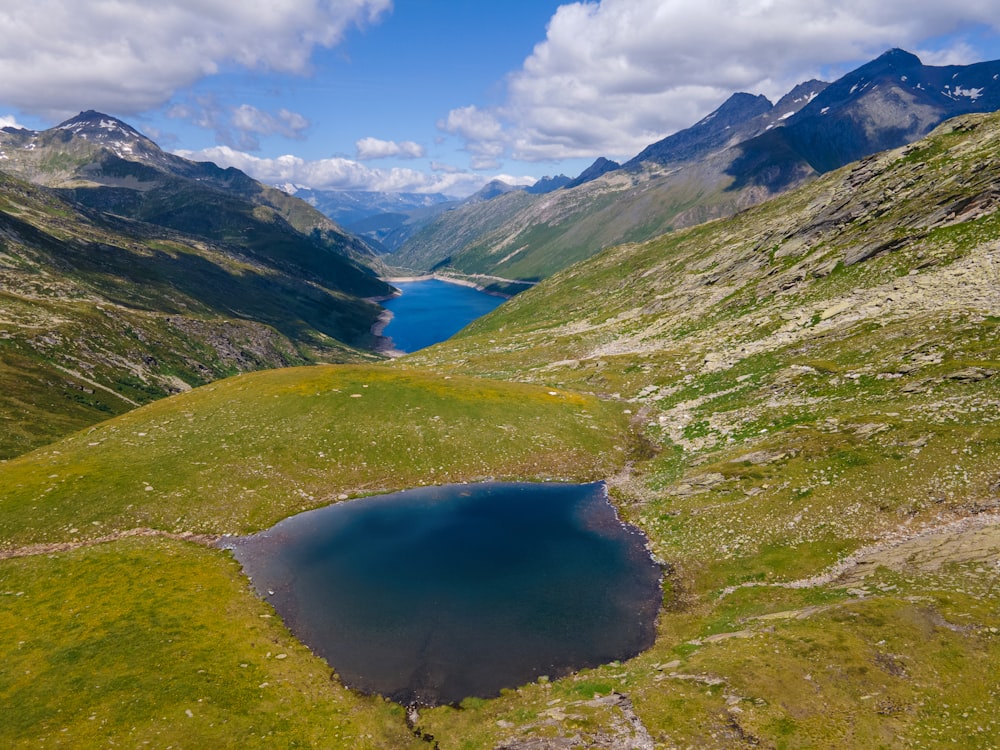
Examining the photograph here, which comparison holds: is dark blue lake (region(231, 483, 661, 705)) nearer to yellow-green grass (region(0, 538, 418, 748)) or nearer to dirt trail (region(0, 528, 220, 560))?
yellow-green grass (region(0, 538, 418, 748))

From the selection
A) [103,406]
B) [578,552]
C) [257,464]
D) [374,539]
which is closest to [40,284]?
[103,406]

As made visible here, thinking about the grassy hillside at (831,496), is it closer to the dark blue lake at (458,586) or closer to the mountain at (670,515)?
the mountain at (670,515)

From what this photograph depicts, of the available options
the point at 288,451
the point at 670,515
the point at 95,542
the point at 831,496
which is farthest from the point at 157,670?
the point at 831,496

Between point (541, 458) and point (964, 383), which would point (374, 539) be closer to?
point (541, 458)

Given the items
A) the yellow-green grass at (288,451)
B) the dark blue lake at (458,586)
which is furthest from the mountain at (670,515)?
the dark blue lake at (458,586)

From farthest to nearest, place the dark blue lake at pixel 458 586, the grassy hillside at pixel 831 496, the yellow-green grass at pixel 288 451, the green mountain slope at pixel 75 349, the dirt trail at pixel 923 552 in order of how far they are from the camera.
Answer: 1. the green mountain slope at pixel 75 349
2. the yellow-green grass at pixel 288 451
3. the dark blue lake at pixel 458 586
4. the dirt trail at pixel 923 552
5. the grassy hillside at pixel 831 496

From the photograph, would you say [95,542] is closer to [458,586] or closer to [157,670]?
[157,670]
